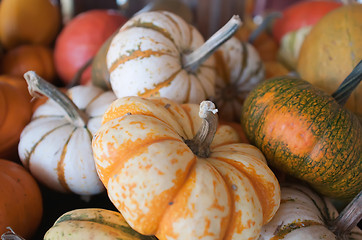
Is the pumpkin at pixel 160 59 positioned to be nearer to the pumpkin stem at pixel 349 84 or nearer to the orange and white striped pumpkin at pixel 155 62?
the orange and white striped pumpkin at pixel 155 62

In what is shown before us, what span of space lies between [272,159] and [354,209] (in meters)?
0.22

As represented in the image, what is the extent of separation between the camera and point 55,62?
1.62 meters

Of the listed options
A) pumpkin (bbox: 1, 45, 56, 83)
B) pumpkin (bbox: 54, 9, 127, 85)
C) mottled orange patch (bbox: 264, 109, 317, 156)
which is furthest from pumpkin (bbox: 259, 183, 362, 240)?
pumpkin (bbox: 1, 45, 56, 83)

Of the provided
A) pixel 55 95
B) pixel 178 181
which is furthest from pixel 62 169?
pixel 178 181

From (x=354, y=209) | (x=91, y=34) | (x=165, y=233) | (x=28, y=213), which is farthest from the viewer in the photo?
(x=91, y=34)

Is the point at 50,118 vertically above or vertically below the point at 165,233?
below

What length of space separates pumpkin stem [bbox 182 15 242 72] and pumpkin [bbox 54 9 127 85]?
2.21 feet

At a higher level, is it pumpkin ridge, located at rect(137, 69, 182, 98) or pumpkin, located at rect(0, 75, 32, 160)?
pumpkin ridge, located at rect(137, 69, 182, 98)

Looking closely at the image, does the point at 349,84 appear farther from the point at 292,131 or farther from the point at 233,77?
the point at 233,77

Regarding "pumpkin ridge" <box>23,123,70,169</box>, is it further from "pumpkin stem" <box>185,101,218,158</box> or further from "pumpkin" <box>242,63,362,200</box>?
"pumpkin" <box>242,63,362,200</box>

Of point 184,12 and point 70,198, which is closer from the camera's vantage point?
point 70,198

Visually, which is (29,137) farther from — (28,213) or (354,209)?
(354,209)

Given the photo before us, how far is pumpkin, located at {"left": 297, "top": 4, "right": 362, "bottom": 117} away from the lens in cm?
107

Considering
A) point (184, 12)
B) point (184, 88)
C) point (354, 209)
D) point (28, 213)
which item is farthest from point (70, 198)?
point (184, 12)
